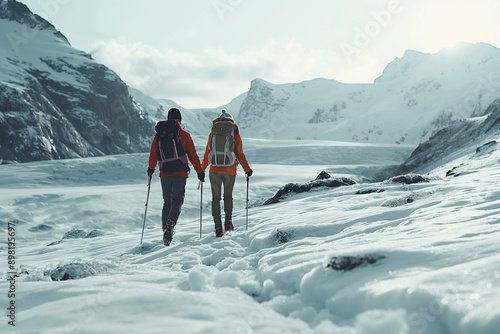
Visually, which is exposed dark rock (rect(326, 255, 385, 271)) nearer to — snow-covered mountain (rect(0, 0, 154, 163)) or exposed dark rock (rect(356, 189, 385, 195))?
exposed dark rock (rect(356, 189, 385, 195))

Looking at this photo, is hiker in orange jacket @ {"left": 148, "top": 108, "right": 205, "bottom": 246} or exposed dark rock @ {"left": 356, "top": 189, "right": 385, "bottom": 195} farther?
exposed dark rock @ {"left": 356, "top": 189, "right": 385, "bottom": 195}

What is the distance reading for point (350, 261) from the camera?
2.76 m

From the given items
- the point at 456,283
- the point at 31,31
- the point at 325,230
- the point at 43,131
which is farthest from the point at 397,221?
the point at 31,31

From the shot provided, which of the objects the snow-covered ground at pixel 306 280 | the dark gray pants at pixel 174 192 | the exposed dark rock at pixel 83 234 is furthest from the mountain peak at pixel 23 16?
the dark gray pants at pixel 174 192

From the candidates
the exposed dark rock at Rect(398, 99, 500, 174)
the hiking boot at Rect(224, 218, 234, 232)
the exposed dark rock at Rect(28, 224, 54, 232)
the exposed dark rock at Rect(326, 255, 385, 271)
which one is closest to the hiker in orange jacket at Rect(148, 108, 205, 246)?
the hiking boot at Rect(224, 218, 234, 232)

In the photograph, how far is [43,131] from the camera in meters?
71.2

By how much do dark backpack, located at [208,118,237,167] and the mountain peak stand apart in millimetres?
125227

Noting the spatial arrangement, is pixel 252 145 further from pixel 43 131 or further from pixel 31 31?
pixel 31 31

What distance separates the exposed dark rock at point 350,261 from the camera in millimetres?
2746

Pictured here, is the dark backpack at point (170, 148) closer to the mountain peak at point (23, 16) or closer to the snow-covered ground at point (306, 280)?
the snow-covered ground at point (306, 280)

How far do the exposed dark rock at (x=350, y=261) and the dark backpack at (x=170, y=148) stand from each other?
4.06 m

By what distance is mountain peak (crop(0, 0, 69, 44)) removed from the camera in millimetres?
103188

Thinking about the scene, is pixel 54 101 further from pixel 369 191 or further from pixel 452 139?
pixel 369 191

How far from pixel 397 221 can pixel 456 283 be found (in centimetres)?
268
